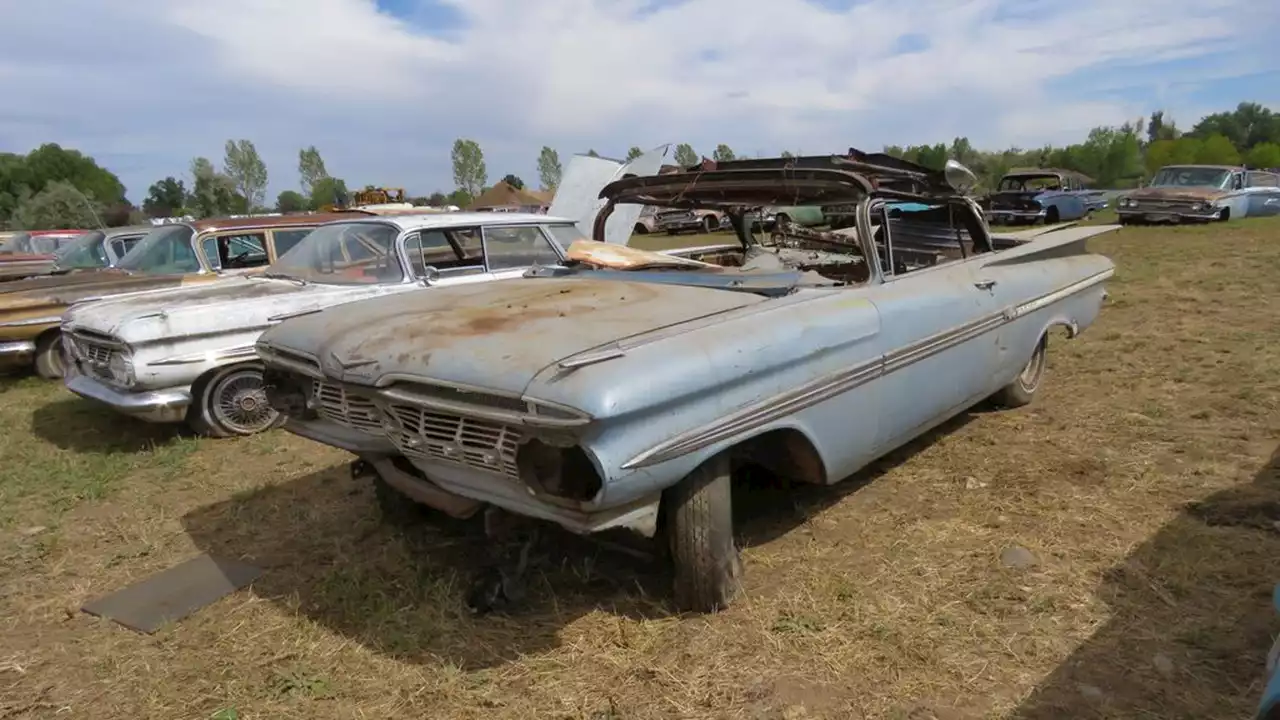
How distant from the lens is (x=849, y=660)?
8.68 feet

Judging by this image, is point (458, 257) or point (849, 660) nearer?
point (849, 660)

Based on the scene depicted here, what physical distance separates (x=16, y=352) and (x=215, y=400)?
9.64 ft

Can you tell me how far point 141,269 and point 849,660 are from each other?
708 cm

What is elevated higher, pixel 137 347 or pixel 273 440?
pixel 137 347

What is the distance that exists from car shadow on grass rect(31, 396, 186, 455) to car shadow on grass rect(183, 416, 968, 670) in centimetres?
159

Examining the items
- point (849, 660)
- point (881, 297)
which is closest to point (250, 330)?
point (881, 297)

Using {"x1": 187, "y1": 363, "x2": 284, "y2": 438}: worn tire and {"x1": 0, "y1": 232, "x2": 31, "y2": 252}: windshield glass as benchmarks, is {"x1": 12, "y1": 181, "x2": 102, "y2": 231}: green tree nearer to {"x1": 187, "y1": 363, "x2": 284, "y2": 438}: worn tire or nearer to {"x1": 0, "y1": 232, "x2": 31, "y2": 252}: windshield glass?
{"x1": 0, "y1": 232, "x2": 31, "y2": 252}: windshield glass

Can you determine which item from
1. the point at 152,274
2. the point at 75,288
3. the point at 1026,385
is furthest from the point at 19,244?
the point at 1026,385

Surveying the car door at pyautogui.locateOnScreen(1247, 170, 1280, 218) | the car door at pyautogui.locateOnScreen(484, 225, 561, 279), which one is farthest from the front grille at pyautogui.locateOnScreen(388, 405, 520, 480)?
the car door at pyautogui.locateOnScreen(1247, 170, 1280, 218)

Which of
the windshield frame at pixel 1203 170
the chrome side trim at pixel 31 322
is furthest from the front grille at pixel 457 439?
the windshield frame at pixel 1203 170

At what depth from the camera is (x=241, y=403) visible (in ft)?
17.9

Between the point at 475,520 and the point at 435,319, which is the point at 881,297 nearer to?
the point at 435,319

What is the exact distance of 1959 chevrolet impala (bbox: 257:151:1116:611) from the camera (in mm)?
2438

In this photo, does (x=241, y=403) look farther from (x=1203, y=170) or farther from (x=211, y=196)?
(x=211, y=196)
